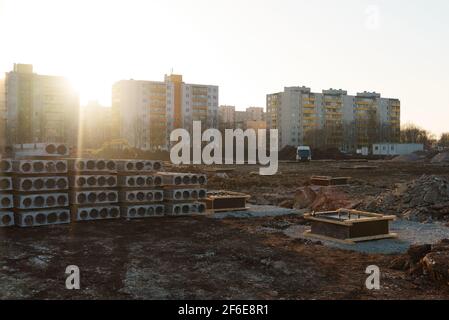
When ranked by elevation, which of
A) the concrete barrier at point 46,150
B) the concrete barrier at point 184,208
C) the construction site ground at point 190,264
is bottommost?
the construction site ground at point 190,264

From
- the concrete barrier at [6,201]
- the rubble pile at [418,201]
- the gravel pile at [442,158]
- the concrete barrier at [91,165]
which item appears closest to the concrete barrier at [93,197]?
the concrete barrier at [91,165]

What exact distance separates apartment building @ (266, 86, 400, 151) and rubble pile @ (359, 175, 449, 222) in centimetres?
9197

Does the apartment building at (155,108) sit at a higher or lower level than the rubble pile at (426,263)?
higher

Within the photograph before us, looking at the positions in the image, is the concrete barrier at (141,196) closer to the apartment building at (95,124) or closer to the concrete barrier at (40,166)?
the concrete barrier at (40,166)

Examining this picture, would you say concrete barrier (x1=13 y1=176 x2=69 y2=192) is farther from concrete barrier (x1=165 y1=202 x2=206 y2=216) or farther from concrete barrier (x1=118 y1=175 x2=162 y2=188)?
concrete barrier (x1=165 y1=202 x2=206 y2=216)

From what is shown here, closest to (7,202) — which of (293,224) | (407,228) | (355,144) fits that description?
(293,224)

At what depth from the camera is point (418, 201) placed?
46.5 ft

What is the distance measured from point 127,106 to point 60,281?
90.8 metres

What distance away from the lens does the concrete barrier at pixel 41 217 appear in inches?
448

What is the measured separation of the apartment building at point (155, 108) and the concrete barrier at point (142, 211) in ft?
248

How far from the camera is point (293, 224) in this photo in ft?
41.1

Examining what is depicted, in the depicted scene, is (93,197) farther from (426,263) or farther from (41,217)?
(426,263)

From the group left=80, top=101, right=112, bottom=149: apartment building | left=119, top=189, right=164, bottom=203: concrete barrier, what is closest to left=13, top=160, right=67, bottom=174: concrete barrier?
left=119, top=189, right=164, bottom=203: concrete barrier
